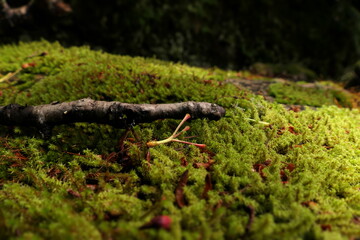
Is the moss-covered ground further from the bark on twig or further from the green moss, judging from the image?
the green moss

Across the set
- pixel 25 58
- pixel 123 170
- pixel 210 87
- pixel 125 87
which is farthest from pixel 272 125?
pixel 25 58

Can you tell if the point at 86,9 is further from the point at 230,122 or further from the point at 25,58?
the point at 230,122

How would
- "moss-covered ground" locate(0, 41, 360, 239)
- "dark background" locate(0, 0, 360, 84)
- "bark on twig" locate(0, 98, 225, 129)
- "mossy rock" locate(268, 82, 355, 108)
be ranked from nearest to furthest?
"moss-covered ground" locate(0, 41, 360, 239) < "bark on twig" locate(0, 98, 225, 129) < "mossy rock" locate(268, 82, 355, 108) < "dark background" locate(0, 0, 360, 84)

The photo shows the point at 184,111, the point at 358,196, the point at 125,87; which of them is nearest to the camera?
the point at 358,196

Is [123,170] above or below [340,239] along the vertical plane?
below

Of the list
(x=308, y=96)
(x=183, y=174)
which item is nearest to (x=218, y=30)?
(x=308, y=96)

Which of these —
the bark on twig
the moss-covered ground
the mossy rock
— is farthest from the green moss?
the bark on twig

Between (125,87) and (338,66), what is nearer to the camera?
(125,87)

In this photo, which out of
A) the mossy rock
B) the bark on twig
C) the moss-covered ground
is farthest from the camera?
the mossy rock
